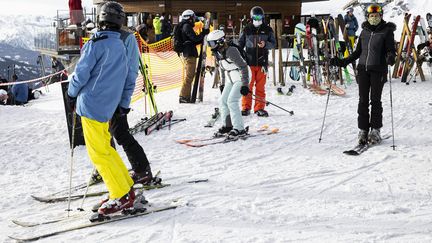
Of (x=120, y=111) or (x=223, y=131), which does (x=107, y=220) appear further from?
(x=223, y=131)

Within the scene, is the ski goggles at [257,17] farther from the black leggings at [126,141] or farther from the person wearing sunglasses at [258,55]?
the black leggings at [126,141]

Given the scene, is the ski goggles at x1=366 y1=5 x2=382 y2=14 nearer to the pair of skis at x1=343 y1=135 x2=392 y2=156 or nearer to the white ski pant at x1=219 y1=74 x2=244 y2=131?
the pair of skis at x1=343 y1=135 x2=392 y2=156

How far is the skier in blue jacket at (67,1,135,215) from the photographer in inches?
159

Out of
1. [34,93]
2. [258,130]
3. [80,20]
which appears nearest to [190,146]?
[258,130]

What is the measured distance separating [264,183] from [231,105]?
238cm

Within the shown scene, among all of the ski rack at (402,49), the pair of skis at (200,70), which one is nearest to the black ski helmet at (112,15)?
the pair of skis at (200,70)

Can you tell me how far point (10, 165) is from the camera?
6.71m

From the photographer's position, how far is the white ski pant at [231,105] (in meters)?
7.47

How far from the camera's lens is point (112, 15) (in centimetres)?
416

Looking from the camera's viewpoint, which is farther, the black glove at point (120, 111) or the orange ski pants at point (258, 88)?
the orange ski pants at point (258, 88)

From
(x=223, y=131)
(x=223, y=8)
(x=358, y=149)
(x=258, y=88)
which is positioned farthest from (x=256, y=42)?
(x=223, y=8)

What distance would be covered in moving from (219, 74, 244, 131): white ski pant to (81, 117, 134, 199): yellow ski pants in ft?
11.5

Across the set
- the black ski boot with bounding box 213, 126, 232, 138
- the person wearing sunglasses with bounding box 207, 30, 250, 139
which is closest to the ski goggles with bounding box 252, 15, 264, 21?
the person wearing sunglasses with bounding box 207, 30, 250, 139

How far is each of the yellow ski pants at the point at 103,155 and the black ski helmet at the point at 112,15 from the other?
89 cm
